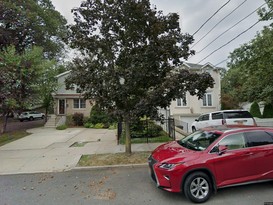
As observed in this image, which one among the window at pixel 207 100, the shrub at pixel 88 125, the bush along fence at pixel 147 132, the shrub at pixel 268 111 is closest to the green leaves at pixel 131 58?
the bush along fence at pixel 147 132

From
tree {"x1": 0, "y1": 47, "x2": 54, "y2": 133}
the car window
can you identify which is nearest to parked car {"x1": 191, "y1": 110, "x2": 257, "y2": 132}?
the car window

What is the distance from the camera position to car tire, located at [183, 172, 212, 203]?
12.9 ft

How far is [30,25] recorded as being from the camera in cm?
2131

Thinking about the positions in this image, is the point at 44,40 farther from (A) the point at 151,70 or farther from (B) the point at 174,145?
(B) the point at 174,145

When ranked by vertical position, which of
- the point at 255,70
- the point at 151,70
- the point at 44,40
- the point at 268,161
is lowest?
the point at 268,161

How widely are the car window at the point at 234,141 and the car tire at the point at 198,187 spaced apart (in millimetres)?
880

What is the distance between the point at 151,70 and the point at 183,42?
5.61 feet

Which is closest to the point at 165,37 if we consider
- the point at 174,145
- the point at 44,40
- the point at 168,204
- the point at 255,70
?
the point at 174,145

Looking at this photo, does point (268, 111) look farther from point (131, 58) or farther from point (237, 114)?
point (131, 58)

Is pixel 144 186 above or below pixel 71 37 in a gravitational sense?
below

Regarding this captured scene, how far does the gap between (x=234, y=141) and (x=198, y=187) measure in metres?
1.36

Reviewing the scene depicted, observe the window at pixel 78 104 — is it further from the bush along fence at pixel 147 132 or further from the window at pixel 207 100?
the window at pixel 207 100

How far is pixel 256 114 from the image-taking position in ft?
69.2

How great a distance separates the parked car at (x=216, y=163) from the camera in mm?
3951
